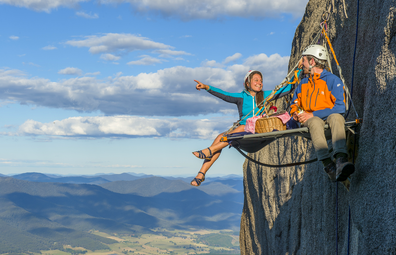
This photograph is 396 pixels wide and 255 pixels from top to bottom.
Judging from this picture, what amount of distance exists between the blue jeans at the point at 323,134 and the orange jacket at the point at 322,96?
433mm

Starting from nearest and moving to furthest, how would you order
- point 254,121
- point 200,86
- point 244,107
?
point 254,121, point 244,107, point 200,86

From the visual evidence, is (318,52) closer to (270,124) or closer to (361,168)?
(270,124)

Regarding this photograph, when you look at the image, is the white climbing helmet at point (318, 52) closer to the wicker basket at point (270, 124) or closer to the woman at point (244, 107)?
the wicker basket at point (270, 124)

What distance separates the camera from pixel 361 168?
699cm

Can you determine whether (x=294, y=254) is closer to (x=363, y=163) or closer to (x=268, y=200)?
(x=268, y=200)

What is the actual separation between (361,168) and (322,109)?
1.43 meters

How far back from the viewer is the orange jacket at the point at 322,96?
753 centimetres

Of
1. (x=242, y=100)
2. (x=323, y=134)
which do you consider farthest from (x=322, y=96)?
(x=242, y=100)

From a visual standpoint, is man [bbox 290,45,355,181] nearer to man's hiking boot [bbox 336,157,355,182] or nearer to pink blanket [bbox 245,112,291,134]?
man's hiking boot [bbox 336,157,355,182]

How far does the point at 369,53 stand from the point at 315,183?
4.42m

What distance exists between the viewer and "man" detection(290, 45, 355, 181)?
259 inches

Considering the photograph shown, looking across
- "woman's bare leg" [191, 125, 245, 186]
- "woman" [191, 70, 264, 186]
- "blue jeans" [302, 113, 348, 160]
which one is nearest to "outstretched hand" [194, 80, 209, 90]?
"woman" [191, 70, 264, 186]

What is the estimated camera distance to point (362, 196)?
22.2 ft

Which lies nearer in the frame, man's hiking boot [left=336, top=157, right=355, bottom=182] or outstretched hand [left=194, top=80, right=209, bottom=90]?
man's hiking boot [left=336, top=157, right=355, bottom=182]
